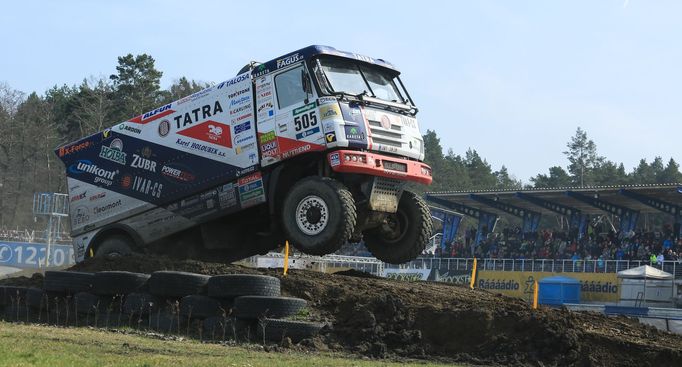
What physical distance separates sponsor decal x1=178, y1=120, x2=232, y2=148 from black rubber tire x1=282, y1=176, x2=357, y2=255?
1.68 metres

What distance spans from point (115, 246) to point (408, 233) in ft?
18.5

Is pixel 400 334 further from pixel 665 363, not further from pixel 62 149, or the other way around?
pixel 62 149

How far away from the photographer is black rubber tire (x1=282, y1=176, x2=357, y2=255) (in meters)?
14.5

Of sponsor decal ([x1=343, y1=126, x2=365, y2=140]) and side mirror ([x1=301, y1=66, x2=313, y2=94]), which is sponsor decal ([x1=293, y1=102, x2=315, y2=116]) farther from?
sponsor decal ([x1=343, y1=126, x2=365, y2=140])

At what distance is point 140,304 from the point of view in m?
13.6

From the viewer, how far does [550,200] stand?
47844 millimetres

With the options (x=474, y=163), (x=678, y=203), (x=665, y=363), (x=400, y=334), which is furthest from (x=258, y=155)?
(x=474, y=163)

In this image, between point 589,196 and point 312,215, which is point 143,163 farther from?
point 589,196

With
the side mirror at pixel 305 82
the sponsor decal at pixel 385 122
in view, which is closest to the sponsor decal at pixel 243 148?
the side mirror at pixel 305 82

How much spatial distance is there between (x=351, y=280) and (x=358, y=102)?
296 centimetres

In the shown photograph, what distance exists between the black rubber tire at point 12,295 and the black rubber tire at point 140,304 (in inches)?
84.1

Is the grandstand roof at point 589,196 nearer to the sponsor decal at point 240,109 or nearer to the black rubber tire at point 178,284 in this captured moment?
the sponsor decal at point 240,109

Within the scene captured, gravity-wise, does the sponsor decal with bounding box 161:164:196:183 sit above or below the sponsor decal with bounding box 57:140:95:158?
below

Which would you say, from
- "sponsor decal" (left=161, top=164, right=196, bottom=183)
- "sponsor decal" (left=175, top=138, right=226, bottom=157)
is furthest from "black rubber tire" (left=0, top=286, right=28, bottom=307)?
"sponsor decal" (left=175, top=138, right=226, bottom=157)
